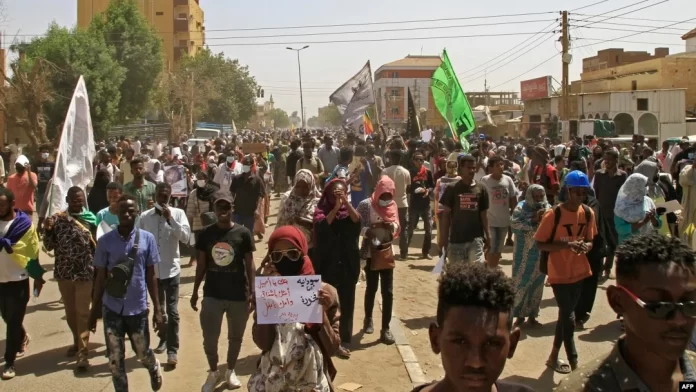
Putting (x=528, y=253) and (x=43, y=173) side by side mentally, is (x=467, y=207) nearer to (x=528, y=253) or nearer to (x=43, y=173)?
(x=528, y=253)

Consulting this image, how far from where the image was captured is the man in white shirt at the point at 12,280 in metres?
7.18

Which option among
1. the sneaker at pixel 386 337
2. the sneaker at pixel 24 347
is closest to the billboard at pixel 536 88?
the sneaker at pixel 386 337

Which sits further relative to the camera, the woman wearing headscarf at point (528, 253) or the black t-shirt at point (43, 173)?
the black t-shirt at point (43, 173)

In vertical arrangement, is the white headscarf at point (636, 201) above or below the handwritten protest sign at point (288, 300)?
above

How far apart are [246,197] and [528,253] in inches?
174

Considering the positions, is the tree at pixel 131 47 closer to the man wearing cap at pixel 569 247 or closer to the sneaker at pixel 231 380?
the sneaker at pixel 231 380

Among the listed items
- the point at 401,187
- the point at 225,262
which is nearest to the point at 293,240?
the point at 225,262

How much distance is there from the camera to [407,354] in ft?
24.9

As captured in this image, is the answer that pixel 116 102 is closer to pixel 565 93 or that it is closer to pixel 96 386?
pixel 565 93

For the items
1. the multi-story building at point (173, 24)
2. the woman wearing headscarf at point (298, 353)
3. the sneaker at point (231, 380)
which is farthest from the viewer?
the multi-story building at point (173, 24)

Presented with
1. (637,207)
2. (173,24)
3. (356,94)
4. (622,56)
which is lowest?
(637,207)

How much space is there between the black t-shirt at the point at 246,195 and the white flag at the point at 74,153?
343cm

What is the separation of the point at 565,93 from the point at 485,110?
13001 mm

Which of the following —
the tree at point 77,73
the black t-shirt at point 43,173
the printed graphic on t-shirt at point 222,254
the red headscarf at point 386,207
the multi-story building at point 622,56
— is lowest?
the printed graphic on t-shirt at point 222,254
